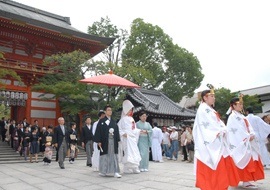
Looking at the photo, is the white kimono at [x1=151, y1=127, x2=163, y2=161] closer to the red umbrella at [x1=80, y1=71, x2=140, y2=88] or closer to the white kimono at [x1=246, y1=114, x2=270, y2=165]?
the white kimono at [x1=246, y1=114, x2=270, y2=165]

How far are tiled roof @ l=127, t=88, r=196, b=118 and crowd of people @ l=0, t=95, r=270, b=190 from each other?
5.36 m

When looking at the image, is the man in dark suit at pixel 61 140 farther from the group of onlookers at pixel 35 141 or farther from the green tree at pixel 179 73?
the green tree at pixel 179 73

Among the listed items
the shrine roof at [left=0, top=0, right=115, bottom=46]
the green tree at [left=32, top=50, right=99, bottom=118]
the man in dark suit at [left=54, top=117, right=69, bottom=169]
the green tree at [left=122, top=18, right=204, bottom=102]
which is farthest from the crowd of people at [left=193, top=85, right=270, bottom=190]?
the green tree at [left=122, top=18, right=204, bottom=102]

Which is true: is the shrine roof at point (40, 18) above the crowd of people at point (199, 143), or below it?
above

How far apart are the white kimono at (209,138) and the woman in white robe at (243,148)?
587 millimetres

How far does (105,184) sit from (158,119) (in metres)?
13.8

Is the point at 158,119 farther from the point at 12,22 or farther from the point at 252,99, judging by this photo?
the point at 12,22

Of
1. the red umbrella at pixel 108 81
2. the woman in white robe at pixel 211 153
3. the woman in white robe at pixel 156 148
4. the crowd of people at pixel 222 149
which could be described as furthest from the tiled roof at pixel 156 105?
the woman in white robe at pixel 211 153

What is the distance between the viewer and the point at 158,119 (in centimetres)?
1967

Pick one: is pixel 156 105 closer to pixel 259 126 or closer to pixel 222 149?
pixel 259 126

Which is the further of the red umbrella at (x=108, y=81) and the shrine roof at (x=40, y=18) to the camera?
the shrine roof at (x=40, y=18)

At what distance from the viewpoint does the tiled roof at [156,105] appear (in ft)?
62.4

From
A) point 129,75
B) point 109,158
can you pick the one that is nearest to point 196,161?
point 109,158

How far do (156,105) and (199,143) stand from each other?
14.2 metres
